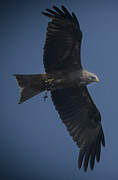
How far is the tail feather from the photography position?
8797mm

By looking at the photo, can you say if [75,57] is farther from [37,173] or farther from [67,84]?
[37,173]

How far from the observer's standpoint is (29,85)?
349 inches

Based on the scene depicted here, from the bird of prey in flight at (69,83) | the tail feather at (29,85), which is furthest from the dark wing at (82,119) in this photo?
the tail feather at (29,85)

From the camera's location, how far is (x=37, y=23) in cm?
1145

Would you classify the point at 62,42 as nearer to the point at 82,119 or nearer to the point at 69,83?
the point at 69,83

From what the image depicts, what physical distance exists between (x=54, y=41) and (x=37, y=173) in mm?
3943

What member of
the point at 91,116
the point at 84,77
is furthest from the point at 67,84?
the point at 91,116

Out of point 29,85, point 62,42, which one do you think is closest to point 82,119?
point 29,85

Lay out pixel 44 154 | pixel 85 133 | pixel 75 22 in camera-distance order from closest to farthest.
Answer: pixel 75 22 < pixel 85 133 < pixel 44 154

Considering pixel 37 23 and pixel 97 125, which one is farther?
pixel 37 23

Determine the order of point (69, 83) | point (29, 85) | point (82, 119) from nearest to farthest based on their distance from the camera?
point (29, 85)
point (69, 83)
point (82, 119)

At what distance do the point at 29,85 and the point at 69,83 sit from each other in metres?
0.75

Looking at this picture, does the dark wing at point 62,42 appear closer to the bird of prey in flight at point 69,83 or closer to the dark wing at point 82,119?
the bird of prey in flight at point 69,83

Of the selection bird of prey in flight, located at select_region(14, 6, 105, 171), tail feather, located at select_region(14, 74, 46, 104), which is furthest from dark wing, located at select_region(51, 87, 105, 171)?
tail feather, located at select_region(14, 74, 46, 104)
